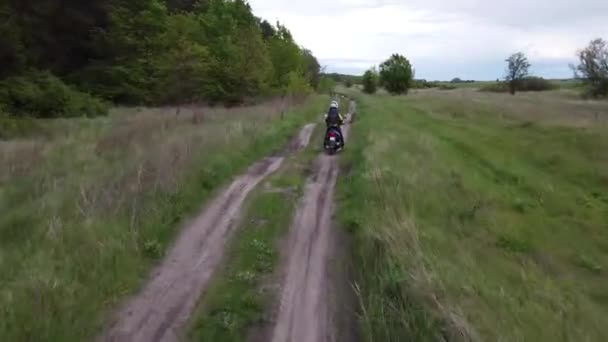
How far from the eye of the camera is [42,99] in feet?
106

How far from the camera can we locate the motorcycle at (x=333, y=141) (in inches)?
793

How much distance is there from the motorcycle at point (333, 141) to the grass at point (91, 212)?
239 centimetres

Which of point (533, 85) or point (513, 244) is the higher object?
point (513, 244)

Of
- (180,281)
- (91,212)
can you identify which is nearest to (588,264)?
(180,281)

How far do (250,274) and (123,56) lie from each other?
38.6 metres

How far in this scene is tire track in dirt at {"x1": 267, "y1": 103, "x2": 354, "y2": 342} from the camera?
668 cm

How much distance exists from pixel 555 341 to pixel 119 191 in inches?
342

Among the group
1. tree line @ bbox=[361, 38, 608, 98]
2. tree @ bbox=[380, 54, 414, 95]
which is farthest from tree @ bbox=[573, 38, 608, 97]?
tree @ bbox=[380, 54, 414, 95]

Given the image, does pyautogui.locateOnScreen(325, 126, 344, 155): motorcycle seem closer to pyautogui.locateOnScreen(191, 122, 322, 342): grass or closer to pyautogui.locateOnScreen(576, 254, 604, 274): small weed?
pyautogui.locateOnScreen(191, 122, 322, 342): grass

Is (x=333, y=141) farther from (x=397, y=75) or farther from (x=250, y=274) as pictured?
(x=397, y=75)

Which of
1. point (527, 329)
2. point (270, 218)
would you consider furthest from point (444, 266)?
point (270, 218)

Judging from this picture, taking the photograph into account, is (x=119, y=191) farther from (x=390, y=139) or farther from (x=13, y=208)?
(x=390, y=139)

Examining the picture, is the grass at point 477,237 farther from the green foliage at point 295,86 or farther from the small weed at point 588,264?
the green foliage at point 295,86

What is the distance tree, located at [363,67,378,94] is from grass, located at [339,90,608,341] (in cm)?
8147
